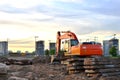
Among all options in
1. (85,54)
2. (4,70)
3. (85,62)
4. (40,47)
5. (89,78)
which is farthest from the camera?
(40,47)

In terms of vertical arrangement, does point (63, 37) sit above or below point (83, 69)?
above

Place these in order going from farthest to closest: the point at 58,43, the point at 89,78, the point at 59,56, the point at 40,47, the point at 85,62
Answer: the point at 40,47, the point at 58,43, the point at 59,56, the point at 85,62, the point at 89,78

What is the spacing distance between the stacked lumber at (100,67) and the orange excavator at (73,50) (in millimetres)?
1125

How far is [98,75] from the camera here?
16.8 meters

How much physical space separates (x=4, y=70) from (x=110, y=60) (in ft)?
35.7

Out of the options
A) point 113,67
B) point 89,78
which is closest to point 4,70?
point 89,78

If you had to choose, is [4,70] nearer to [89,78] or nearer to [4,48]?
[89,78]

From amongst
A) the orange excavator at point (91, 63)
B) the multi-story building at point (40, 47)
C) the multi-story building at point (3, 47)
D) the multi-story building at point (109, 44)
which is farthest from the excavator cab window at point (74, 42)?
the multi-story building at point (3, 47)

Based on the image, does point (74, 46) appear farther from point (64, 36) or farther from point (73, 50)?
point (64, 36)

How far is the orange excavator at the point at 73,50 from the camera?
18.7 m

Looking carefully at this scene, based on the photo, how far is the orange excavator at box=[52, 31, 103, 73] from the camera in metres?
18.7

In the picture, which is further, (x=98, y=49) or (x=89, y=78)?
(x=98, y=49)

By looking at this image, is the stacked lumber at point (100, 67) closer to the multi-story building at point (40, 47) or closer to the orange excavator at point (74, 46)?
the orange excavator at point (74, 46)

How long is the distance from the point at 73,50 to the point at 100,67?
540 cm
